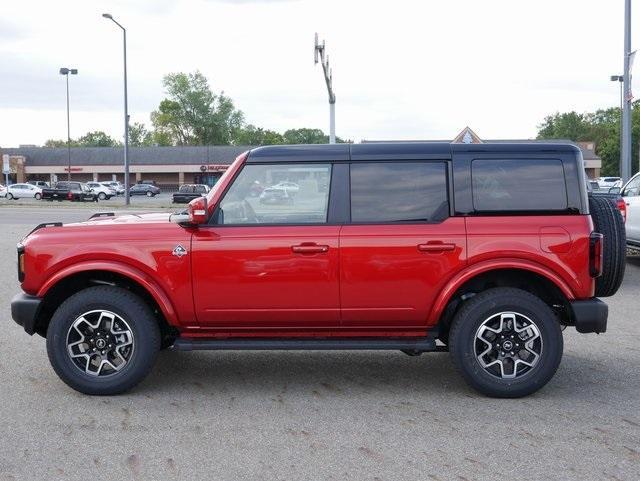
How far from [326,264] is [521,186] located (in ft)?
4.99

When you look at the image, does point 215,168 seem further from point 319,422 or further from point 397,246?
point 319,422

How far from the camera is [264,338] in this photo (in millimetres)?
5551

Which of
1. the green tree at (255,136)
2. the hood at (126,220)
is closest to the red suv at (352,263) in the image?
the hood at (126,220)

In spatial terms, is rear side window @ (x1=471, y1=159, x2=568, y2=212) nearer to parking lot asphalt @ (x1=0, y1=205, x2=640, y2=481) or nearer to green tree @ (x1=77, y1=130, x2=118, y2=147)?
parking lot asphalt @ (x1=0, y1=205, x2=640, y2=481)

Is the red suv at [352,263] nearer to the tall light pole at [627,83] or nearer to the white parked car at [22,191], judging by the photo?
the tall light pole at [627,83]

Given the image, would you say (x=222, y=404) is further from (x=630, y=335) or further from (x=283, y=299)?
(x=630, y=335)

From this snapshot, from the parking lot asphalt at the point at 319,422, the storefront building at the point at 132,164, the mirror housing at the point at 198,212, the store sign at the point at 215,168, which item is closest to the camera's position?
the parking lot asphalt at the point at 319,422

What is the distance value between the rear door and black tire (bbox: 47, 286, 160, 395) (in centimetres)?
144

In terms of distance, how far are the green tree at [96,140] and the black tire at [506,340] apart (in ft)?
490

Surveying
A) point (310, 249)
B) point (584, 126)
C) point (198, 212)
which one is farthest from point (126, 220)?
point (584, 126)

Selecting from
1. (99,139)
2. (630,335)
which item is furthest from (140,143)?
(630,335)

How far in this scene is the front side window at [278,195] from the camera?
5461 mm

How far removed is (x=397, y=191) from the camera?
546 cm

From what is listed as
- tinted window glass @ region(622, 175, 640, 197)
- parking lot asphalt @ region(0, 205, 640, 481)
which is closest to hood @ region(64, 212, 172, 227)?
parking lot asphalt @ region(0, 205, 640, 481)
